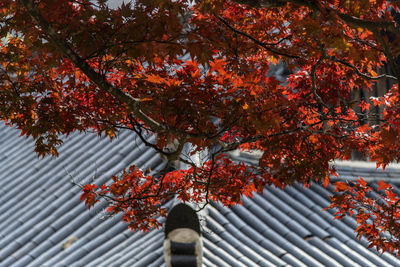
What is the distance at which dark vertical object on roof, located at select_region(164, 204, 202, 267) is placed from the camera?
17.1 feet

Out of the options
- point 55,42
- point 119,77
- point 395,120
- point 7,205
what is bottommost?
point 395,120

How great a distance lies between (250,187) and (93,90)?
1470 millimetres

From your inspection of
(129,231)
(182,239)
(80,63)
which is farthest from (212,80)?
(129,231)

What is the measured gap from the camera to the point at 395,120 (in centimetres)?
394

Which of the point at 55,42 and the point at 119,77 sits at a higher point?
the point at 119,77

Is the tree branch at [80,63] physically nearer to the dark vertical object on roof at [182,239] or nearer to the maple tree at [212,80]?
the maple tree at [212,80]

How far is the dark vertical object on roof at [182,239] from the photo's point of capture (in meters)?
5.20

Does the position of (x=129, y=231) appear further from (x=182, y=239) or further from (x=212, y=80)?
(x=212, y=80)

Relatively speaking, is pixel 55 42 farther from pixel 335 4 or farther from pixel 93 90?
pixel 335 4

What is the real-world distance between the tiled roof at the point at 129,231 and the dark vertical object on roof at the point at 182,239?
280 millimetres

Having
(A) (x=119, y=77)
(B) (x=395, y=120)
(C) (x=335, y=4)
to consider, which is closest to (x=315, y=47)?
(C) (x=335, y=4)

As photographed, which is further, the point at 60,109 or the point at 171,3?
the point at 60,109

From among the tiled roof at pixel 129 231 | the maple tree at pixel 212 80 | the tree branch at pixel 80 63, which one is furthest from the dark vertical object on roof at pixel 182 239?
the tree branch at pixel 80 63

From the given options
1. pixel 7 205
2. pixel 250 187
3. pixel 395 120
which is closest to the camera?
pixel 395 120
